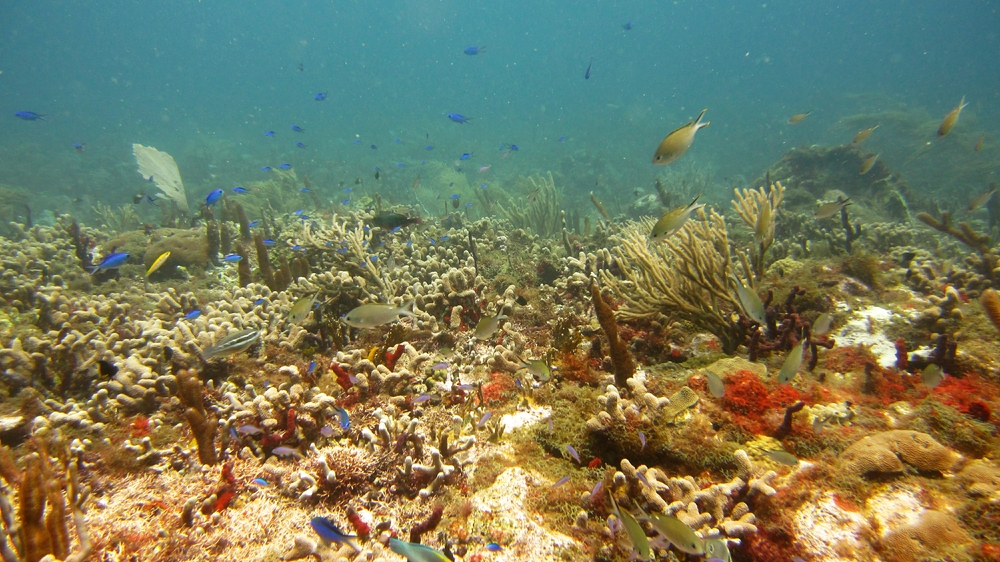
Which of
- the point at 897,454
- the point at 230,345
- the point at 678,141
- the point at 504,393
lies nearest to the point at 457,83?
the point at 678,141

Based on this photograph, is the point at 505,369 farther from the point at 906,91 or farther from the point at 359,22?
the point at 359,22

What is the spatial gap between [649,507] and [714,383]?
3.38 ft

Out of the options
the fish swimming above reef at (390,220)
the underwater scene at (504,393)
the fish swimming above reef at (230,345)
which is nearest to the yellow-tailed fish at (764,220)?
the underwater scene at (504,393)

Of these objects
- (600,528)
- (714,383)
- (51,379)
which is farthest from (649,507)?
(51,379)

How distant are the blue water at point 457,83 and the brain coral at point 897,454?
24618 mm

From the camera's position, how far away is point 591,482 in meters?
2.71

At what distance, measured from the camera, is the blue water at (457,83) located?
31955mm

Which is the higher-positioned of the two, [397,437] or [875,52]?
[875,52]

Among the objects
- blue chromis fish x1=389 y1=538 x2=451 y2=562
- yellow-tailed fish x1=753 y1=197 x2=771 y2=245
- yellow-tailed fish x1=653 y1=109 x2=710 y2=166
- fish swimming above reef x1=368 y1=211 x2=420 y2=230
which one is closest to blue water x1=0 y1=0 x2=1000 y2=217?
fish swimming above reef x1=368 y1=211 x2=420 y2=230

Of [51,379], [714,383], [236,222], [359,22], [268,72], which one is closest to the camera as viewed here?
[714,383]

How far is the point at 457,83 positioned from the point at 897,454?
109689 mm

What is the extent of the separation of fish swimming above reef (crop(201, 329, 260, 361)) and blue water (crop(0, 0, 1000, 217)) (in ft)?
79.6

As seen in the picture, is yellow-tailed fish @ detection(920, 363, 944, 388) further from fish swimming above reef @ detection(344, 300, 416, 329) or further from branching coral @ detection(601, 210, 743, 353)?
fish swimming above reef @ detection(344, 300, 416, 329)

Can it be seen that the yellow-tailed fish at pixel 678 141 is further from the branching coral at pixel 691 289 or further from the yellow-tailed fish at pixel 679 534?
the yellow-tailed fish at pixel 679 534
